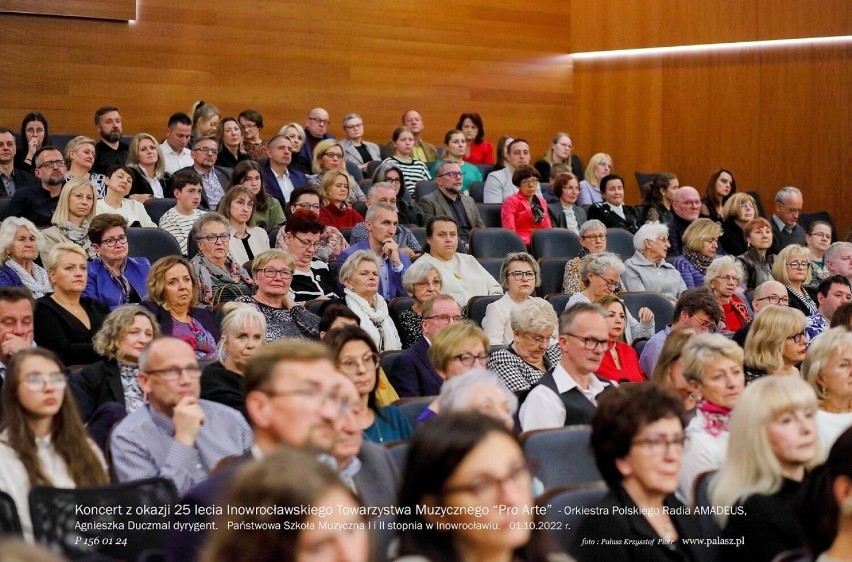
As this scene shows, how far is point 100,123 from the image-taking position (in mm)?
6684

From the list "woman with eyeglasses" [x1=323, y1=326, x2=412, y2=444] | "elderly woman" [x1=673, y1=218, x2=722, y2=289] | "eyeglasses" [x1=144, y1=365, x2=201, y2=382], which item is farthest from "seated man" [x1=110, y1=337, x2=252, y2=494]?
"elderly woman" [x1=673, y1=218, x2=722, y2=289]

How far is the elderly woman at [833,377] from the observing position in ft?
10.7

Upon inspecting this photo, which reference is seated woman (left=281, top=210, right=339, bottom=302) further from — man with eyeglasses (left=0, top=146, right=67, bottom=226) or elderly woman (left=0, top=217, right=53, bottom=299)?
man with eyeglasses (left=0, top=146, right=67, bottom=226)

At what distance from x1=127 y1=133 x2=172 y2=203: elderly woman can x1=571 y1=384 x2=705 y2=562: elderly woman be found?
168 inches

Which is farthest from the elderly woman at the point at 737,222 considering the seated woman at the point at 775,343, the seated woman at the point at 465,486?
the seated woman at the point at 465,486

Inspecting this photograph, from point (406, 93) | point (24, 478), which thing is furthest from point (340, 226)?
point (24, 478)

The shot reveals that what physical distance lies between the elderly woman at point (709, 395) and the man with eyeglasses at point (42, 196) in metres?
3.47

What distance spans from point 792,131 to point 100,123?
16.1 feet

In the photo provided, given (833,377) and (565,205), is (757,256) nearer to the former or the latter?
(565,205)

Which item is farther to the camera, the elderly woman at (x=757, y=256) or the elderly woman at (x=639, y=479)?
the elderly woman at (x=757, y=256)

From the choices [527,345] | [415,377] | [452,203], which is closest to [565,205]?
[452,203]

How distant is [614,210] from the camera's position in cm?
746

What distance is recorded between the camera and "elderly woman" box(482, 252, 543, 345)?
4.88 m

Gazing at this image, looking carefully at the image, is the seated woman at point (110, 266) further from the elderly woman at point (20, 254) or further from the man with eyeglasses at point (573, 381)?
the man with eyeglasses at point (573, 381)
